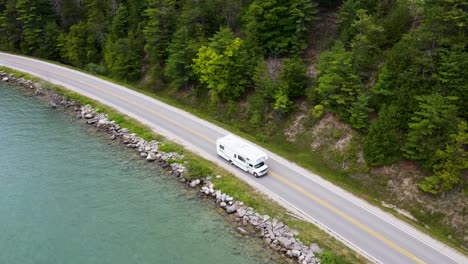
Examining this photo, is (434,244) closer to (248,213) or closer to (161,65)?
(248,213)

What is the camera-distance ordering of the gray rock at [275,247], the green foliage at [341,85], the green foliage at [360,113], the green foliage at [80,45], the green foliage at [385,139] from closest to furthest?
the gray rock at [275,247] < the green foliage at [385,139] < the green foliage at [360,113] < the green foliage at [341,85] < the green foliage at [80,45]

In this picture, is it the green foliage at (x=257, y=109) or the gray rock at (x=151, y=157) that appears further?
the green foliage at (x=257, y=109)

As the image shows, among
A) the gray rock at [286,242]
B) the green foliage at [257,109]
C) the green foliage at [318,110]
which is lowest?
the gray rock at [286,242]

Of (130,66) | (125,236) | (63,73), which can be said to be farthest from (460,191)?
(63,73)

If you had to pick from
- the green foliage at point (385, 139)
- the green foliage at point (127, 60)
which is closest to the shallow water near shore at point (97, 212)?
the green foliage at point (385, 139)

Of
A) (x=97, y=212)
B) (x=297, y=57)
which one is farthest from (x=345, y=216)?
(x=297, y=57)

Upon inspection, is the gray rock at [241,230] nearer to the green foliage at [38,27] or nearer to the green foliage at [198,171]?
the green foliage at [198,171]

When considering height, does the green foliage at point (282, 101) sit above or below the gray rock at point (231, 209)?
above
